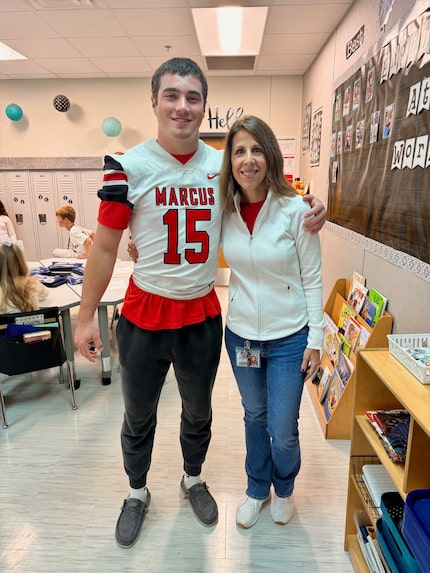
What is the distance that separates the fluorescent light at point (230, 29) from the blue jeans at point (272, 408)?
2.77 m

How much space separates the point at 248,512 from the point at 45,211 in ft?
17.1

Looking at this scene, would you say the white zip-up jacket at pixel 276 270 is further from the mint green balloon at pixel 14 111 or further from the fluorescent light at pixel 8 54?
the mint green balloon at pixel 14 111

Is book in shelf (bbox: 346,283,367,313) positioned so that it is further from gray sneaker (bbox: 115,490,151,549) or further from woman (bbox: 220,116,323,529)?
gray sneaker (bbox: 115,490,151,549)

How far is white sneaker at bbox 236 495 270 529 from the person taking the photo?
5.68ft

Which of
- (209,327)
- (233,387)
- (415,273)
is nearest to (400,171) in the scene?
(415,273)

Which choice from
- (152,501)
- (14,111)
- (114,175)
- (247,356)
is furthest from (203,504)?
(14,111)

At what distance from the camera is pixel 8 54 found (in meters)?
4.22

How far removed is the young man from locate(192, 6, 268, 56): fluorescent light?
7.36 feet

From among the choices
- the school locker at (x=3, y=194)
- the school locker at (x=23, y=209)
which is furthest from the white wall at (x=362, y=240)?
the school locker at (x=3, y=194)

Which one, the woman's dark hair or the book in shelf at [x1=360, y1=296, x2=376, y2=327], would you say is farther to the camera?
the book in shelf at [x1=360, y1=296, x2=376, y2=327]

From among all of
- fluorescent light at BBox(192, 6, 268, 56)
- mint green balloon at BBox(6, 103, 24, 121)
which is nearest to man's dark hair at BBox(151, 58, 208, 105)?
fluorescent light at BBox(192, 6, 268, 56)

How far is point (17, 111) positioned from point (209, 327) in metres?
5.16

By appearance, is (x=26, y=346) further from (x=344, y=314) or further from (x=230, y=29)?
(x=230, y=29)

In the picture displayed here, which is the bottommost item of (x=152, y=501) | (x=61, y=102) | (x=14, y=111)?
(x=152, y=501)
